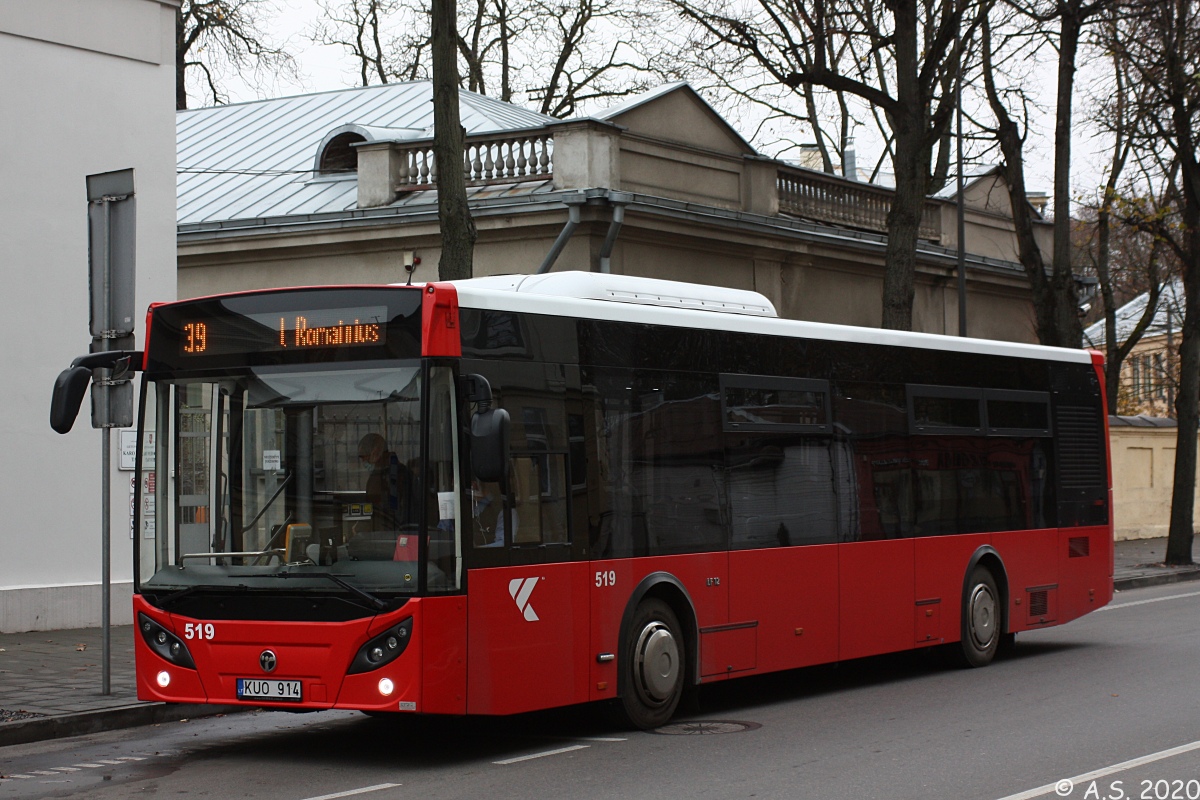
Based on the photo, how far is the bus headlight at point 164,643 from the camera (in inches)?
374

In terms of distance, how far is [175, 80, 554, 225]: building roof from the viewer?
27359mm

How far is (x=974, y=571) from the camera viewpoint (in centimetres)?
1409

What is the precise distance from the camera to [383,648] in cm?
888

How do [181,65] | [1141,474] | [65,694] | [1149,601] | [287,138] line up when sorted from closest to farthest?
[65,694]
[1149,601]
[287,138]
[1141,474]
[181,65]

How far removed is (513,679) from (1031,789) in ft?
10.1

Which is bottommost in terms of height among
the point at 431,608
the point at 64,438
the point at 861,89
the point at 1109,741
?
the point at 1109,741

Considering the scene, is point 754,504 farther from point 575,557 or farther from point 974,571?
point 974,571

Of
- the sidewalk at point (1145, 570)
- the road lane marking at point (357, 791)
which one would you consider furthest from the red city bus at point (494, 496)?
the sidewalk at point (1145, 570)

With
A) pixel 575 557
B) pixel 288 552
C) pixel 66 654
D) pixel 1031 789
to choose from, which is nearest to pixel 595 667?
pixel 575 557

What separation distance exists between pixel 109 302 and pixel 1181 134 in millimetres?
19573

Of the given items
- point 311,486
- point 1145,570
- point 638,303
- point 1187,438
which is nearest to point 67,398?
point 311,486

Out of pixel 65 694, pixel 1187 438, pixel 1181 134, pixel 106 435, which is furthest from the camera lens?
pixel 1187 438

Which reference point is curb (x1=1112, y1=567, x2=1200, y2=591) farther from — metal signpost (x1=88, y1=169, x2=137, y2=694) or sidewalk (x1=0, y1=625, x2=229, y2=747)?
metal signpost (x1=88, y1=169, x2=137, y2=694)

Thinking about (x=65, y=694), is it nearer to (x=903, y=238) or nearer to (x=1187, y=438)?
(x=903, y=238)
